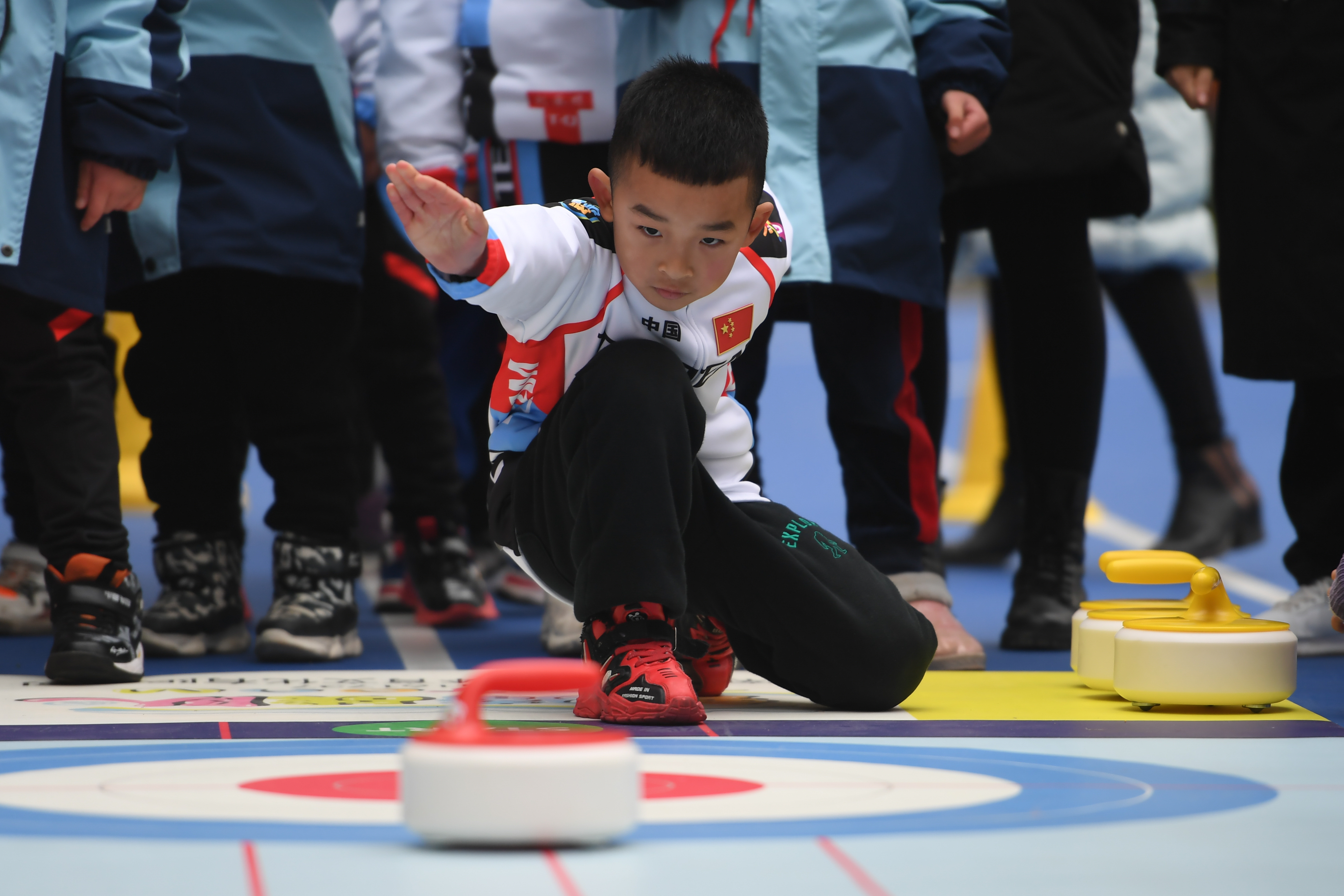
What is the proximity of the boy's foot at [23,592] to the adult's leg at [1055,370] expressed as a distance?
1.55 meters

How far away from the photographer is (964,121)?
2.25 m

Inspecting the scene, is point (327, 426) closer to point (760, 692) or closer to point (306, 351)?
point (306, 351)

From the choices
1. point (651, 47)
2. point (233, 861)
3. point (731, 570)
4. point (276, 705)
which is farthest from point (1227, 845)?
point (651, 47)

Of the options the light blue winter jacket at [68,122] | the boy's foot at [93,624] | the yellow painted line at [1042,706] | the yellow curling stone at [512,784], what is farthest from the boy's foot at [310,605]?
the yellow curling stone at [512,784]

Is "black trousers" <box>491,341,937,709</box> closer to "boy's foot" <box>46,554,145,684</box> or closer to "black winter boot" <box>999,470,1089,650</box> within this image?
"boy's foot" <box>46,554,145,684</box>

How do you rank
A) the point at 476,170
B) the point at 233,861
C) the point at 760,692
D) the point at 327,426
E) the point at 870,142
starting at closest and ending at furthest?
the point at 233,861 → the point at 760,692 → the point at 870,142 → the point at 327,426 → the point at 476,170

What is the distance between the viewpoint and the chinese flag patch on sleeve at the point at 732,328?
70.4 inches

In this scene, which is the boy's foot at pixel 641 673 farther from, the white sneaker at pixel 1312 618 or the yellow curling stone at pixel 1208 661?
the white sneaker at pixel 1312 618

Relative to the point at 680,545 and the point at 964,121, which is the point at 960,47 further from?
the point at 680,545

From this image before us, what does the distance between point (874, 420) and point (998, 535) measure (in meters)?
1.61

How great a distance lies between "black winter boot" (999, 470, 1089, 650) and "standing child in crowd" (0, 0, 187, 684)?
4.24 ft

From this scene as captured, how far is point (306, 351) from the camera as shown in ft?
7.89

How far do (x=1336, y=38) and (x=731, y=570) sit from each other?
1.29 m

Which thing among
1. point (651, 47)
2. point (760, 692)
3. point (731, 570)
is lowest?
point (760, 692)
